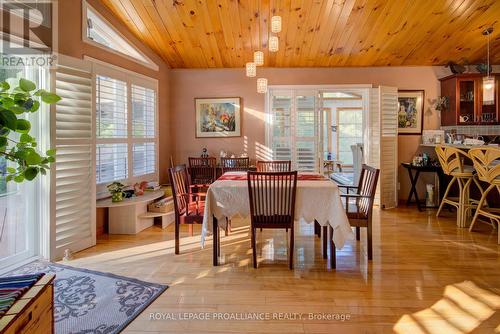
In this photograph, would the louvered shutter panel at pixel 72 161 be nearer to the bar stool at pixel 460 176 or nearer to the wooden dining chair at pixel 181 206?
the wooden dining chair at pixel 181 206

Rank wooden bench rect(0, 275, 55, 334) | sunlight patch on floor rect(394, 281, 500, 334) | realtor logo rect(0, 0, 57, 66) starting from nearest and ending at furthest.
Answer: wooden bench rect(0, 275, 55, 334) < sunlight patch on floor rect(394, 281, 500, 334) < realtor logo rect(0, 0, 57, 66)

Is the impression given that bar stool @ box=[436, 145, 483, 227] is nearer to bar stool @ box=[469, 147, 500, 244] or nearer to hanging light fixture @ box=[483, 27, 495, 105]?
bar stool @ box=[469, 147, 500, 244]

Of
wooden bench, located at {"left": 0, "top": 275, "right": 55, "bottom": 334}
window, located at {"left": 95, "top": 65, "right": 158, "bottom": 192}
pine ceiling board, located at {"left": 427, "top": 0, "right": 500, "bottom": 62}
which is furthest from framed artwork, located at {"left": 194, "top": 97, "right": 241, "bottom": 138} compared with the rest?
wooden bench, located at {"left": 0, "top": 275, "right": 55, "bottom": 334}

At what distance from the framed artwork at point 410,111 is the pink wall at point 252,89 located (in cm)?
10

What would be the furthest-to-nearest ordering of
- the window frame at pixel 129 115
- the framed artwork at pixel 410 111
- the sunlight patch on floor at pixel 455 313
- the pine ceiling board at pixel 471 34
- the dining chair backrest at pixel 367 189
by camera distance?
the framed artwork at pixel 410 111
the pine ceiling board at pixel 471 34
the window frame at pixel 129 115
the dining chair backrest at pixel 367 189
the sunlight patch on floor at pixel 455 313

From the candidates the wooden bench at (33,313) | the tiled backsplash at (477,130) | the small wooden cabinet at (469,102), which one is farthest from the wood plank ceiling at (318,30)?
the wooden bench at (33,313)

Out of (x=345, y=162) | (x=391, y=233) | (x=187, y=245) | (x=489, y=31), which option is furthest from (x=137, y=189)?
(x=345, y=162)

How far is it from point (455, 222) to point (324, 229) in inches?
108

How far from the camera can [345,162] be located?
1100cm

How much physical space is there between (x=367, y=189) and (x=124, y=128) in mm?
3310

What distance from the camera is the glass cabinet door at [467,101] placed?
17.9ft

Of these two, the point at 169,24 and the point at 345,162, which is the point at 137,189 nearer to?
the point at 169,24

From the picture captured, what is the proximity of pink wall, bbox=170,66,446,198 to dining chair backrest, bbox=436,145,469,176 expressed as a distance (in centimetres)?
130

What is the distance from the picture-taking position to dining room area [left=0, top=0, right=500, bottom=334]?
2.32 metres
